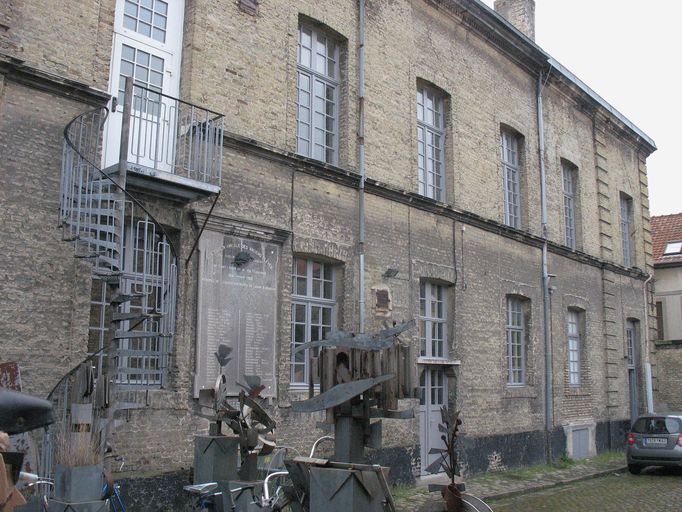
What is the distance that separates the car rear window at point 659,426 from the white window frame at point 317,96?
9.23 m

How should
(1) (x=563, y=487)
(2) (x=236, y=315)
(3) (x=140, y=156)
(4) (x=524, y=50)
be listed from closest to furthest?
(3) (x=140, y=156)
(2) (x=236, y=315)
(1) (x=563, y=487)
(4) (x=524, y=50)

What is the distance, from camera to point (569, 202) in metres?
20.0

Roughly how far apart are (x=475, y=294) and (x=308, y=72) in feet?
19.2

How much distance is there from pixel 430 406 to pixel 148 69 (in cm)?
808

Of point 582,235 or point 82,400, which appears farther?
point 582,235

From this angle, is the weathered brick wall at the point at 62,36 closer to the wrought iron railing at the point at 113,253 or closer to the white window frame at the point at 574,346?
the wrought iron railing at the point at 113,253

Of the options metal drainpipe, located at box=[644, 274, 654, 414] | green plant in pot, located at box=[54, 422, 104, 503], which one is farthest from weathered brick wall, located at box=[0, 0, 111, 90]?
metal drainpipe, located at box=[644, 274, 654, 414]

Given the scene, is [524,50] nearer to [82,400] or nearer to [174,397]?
[174,397]

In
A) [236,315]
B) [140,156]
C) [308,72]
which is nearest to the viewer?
[140,156]

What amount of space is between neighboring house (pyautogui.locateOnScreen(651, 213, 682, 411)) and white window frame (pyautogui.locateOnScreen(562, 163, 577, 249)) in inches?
257

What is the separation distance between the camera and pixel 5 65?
7957 mm

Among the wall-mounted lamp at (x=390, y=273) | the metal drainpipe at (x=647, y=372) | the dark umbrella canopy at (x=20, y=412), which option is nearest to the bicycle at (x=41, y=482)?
the dark umbrella canopy at (x=20, y=412)

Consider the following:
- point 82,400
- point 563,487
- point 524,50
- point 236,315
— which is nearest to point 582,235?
point 524,50

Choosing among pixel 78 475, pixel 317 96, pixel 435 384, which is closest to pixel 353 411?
pixel 78 475
